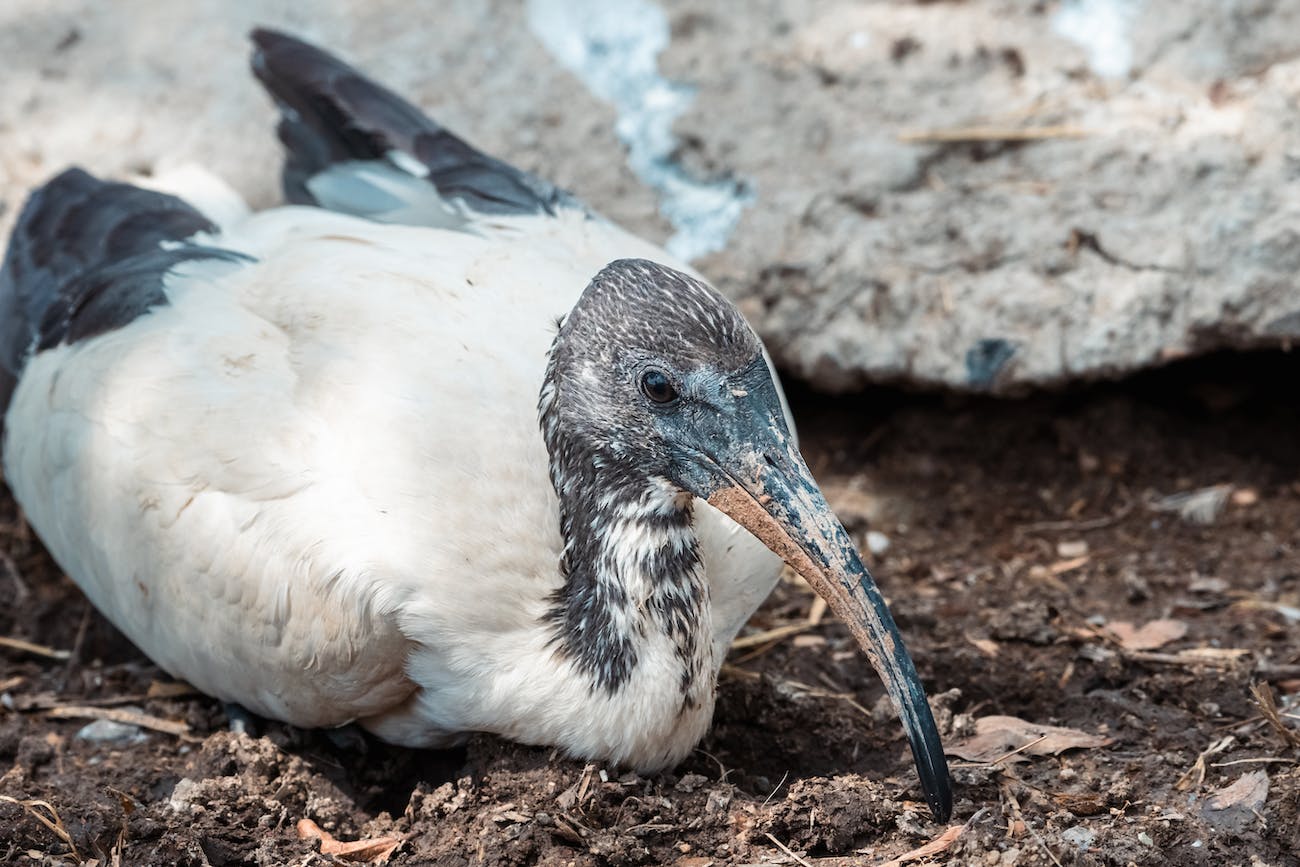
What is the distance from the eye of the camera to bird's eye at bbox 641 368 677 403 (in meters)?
3.18

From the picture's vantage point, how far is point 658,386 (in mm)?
3186

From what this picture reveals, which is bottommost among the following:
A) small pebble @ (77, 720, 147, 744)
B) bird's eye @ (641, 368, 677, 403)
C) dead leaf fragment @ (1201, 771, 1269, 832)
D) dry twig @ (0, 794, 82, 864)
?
small pebble @ (77, 720, 147, 744)

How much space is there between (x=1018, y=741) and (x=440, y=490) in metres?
1.46

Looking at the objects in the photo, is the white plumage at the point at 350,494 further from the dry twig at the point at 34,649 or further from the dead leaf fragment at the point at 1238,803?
the dead leaf fragment at the point at 1238,803

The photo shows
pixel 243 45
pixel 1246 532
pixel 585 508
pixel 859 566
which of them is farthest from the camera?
pixel 243 45

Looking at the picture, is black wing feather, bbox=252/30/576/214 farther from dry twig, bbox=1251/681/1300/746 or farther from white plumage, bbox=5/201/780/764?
dry twig, bbox=1251/681/1300/746

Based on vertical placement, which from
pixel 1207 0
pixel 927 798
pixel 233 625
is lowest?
pixel 233 625

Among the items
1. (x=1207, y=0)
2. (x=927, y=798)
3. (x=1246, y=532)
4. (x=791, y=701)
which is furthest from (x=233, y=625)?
(x=1207, y=0)

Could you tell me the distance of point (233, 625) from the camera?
139 inches

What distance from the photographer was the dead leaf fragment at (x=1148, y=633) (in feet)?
13.1

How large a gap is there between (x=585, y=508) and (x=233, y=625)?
2.95 ft

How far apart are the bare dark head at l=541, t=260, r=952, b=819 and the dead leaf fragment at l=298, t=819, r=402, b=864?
0.93 meters

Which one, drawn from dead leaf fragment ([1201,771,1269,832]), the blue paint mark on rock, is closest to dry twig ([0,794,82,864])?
dead leaf fragment ([1201,771,1269,832])

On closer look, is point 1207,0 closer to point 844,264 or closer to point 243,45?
point 844,264
